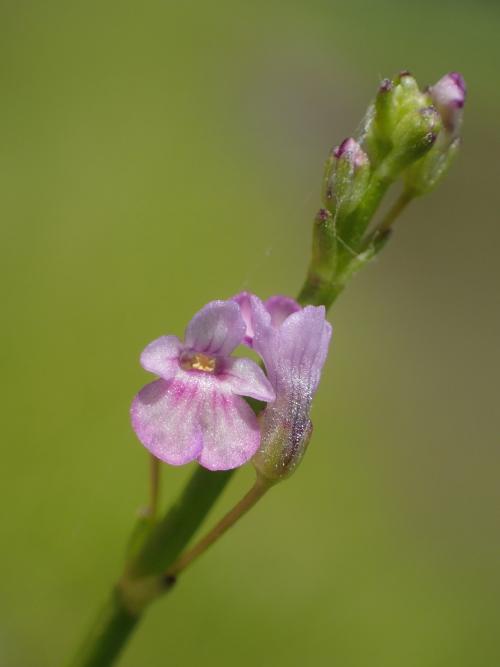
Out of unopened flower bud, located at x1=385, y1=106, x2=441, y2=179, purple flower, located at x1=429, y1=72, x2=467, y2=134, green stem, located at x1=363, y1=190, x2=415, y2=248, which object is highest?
purple flower, located at x1=429, y1=72, x2=467, y2=134

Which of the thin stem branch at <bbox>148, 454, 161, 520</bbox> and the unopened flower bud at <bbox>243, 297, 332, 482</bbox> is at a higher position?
the unopened flower bud at <bbox>243, 297, 332, 482</bbox>

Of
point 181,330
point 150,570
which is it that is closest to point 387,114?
point 150,570

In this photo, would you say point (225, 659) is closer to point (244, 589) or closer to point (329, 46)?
point (244, 589)

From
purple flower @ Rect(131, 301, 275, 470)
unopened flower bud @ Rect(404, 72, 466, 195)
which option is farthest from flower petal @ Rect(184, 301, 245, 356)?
unopened flower bud @ Rect(404, 72, 466, 195)

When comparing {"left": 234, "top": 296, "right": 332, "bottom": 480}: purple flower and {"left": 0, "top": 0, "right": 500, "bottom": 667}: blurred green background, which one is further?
{"left": 0, "top": 0, "right": 500, "bottom": 667}: blurred green background

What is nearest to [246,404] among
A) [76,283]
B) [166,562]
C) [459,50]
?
[166,562]

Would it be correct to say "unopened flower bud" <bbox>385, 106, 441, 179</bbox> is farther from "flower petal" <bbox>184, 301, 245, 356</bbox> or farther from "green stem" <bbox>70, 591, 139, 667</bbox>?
"green stem" <bbox>70, 591, 139, 667</bbox>
